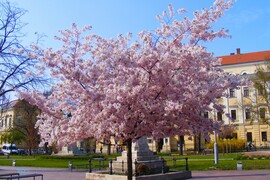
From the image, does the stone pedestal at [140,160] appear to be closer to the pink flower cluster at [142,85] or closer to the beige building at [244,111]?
the pink flower cluster at [142,85]

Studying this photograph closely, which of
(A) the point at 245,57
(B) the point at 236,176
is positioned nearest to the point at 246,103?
(A) the point at 245,57

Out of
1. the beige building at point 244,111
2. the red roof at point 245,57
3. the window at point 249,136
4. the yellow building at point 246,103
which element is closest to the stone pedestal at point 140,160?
the beige building at point 244,111

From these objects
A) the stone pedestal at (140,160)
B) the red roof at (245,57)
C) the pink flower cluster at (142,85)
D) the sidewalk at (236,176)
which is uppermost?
the red roof at (245,57)

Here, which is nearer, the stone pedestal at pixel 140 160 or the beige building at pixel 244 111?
the stone pedestal at pixel 140 160

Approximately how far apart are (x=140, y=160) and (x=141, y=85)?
35.1ft

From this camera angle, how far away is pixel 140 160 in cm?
1808

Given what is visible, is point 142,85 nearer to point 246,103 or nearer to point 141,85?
point 141,85

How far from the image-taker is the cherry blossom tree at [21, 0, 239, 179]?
8.27 metres

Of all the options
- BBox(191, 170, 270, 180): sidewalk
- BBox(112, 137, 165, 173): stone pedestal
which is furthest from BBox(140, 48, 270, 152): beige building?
BBox(112, 137, 165, 173): stone pedestal

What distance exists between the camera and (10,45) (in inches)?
750

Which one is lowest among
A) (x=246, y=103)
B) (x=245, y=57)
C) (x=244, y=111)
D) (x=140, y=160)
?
(x=140, y=160)

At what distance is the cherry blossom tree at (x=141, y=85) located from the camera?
827cm

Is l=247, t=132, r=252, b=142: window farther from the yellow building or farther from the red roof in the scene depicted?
the red roof

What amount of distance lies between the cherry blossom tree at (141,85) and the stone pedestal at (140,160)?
8190mm
